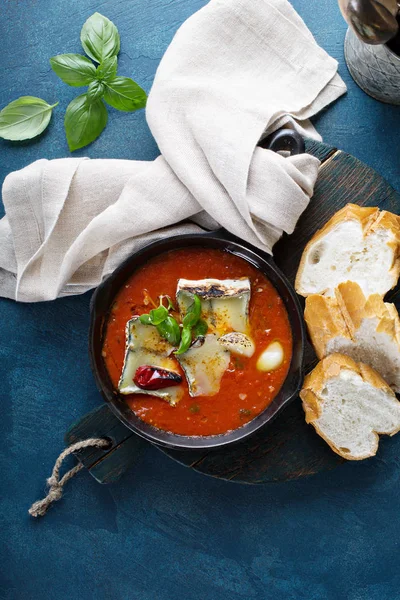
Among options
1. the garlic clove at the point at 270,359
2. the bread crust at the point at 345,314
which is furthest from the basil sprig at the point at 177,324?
the bread crust at the point at 345,314

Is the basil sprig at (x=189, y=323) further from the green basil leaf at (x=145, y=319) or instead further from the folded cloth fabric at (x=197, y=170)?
the folded cloth fabric at (x=197, y=170)

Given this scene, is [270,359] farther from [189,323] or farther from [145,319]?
[145,319]

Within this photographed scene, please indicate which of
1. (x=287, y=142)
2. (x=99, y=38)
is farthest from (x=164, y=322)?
(x=99, y=38)

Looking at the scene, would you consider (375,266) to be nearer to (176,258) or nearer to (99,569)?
(176,258)

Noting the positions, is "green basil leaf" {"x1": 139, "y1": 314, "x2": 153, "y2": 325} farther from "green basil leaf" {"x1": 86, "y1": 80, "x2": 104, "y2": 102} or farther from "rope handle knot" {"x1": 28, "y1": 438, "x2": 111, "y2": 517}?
"green basil leaf" {"x1": 86, "y1": 80, "x2": 104, "y2": 102}

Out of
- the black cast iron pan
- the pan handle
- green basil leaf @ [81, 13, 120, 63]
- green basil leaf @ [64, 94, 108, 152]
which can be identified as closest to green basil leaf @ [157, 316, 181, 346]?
the black cast iron pan

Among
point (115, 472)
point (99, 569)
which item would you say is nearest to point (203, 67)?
point (115, 472)
